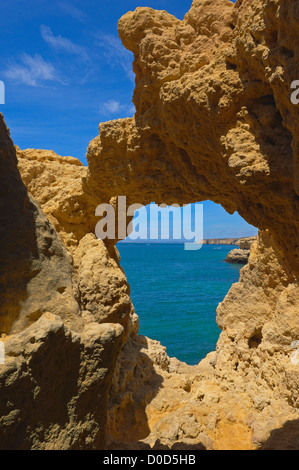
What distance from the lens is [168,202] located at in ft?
21.4

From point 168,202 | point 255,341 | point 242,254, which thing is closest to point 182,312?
point 255,341

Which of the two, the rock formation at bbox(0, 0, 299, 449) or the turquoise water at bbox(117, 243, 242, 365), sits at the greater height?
the rock formation at bbox(0, 0, 299, 449)

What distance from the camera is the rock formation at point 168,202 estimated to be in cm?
354

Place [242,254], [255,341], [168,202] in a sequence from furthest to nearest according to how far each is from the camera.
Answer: [242,254] → [255,341] → [168,202]

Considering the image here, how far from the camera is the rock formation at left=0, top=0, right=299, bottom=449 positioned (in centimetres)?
354

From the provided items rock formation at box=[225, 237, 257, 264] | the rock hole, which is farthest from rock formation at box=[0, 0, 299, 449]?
rock formation at box=[225, 237, 257, 264]

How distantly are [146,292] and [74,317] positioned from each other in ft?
113

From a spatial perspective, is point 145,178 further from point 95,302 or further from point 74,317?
point 74,317

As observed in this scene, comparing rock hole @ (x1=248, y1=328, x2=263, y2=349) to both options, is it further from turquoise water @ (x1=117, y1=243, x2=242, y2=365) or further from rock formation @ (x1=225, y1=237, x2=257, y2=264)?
rock formation @ (x1=225, y1=237, x2=257, y2=264)

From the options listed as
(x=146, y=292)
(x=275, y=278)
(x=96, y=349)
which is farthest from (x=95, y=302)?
(x=146, y=292)

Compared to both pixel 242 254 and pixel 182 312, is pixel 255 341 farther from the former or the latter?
pixel 242 254

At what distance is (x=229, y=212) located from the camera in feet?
20.5

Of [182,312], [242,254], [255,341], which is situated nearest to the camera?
[255,341]

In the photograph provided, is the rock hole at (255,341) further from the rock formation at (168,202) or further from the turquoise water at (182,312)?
the turquoise water at (182,312)
